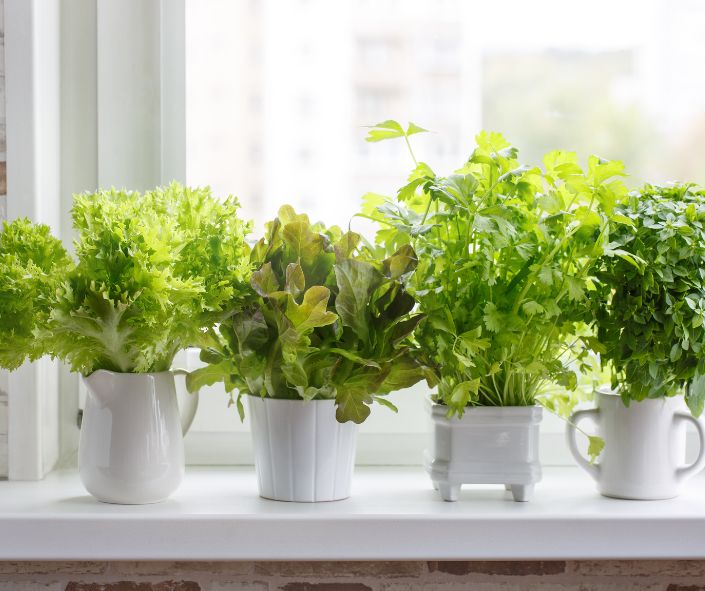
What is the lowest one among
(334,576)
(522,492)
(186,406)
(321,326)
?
(334,576)

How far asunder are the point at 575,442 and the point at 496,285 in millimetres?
264

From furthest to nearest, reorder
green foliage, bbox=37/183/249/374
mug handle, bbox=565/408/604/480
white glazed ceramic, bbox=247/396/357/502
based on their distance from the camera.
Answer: mug handle, bbox=565/408/604/480 < white glazed ceramic, bbox=247/396/357/502 < green foliage, bbox=37/183/249/374

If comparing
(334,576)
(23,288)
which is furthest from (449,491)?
(23,288)

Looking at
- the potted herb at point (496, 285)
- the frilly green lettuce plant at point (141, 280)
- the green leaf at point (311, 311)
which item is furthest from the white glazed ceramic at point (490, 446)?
the frilly green lettuce plant at point (141, 280)

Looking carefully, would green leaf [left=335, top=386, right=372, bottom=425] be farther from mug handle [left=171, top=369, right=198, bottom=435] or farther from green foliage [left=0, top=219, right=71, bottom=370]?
green foliage [left=0, top=219, right=71, bottom=370]

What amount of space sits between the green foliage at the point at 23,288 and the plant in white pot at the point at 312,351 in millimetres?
207

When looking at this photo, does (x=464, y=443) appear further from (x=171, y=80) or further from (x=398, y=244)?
(x=171, y=80)

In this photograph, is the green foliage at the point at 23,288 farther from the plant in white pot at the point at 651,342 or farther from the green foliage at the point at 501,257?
the plant in white pot at the point at 651,342

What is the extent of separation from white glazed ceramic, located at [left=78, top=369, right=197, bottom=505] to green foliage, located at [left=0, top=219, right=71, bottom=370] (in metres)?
0.09

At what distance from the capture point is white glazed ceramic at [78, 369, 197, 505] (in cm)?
100

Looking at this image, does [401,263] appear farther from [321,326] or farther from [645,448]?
[645,448]

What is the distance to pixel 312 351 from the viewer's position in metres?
1.00

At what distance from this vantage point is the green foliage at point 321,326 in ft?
3.19

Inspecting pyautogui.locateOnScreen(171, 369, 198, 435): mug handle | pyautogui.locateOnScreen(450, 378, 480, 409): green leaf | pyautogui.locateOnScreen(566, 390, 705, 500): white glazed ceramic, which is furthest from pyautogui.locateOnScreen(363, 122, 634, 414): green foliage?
pyautogui.locateOnScreen(171, 369, 198, 435): mug handle
